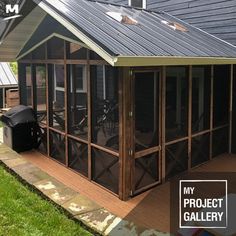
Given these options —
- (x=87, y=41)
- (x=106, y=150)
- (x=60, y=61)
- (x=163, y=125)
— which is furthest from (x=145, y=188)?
(x=60, y=61)

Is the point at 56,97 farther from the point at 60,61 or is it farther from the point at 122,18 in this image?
the point at 122,18

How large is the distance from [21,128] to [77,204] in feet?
12.4

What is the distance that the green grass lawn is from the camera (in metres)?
4.86

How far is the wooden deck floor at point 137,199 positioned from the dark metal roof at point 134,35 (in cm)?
246

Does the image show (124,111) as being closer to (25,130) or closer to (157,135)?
(157,135)

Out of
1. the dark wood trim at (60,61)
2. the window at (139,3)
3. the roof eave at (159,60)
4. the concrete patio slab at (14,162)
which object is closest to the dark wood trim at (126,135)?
the roof eave at (159,60)

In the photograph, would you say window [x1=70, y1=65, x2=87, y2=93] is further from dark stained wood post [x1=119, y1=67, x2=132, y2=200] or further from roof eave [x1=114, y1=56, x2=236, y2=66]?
roof eave [x1=114, y1=56, x2=236, y2=66]

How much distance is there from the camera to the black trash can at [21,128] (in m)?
8.72

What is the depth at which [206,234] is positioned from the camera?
15.3ft

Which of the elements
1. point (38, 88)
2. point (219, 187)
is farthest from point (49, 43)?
point (219, 187)

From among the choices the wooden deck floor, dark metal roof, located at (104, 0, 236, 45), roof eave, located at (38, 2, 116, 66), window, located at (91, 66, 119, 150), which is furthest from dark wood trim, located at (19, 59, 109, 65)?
dark metal roof, located at (104, 0, 236, 45)

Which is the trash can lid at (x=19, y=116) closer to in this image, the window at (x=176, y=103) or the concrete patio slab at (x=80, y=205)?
the concrete patio slab at (x=80, y=205)

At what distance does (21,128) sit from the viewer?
873 cm

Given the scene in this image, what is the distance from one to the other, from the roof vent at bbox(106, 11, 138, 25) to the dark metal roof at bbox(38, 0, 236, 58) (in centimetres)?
11
